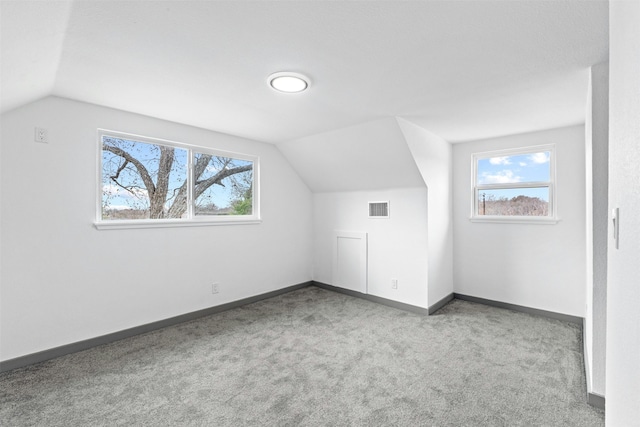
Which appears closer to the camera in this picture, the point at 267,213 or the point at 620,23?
the point at 620,23

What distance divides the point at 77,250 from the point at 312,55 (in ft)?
8.44

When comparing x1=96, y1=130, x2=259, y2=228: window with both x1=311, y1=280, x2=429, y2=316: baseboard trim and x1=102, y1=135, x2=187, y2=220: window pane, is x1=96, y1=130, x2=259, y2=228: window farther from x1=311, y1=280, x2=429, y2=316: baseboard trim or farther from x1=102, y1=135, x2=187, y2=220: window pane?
x1=311, y1=280, x2=429, y2=316: baseboard trim

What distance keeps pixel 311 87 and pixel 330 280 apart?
10.1 ft

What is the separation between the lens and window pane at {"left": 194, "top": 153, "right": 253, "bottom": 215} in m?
3.66

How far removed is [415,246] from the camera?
374 cm

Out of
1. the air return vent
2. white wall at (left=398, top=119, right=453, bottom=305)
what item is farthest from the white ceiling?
the air return vent

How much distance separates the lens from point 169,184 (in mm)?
3398

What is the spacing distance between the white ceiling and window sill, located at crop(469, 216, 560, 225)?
3.81 feet

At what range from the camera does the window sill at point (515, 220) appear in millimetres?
3480

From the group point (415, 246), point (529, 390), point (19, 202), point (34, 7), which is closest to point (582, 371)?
point (529, 390)

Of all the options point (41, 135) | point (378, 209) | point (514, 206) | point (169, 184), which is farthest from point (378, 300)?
point (41, 135)

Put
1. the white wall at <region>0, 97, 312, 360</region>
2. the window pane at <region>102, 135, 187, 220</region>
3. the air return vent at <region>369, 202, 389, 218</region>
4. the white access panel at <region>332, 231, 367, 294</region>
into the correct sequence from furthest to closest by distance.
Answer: the white access panel at <region>332, 231, 367, 294</region>, the air return vent at <region>369, 202, 389, 218</region>, the window pane at <region>102, 135, 187, 220</region>, the white wall at <region>0, 97, 312, 360</region>

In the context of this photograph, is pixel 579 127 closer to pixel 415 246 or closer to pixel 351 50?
pixel 415 246

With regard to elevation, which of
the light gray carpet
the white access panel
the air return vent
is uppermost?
the air return vent
